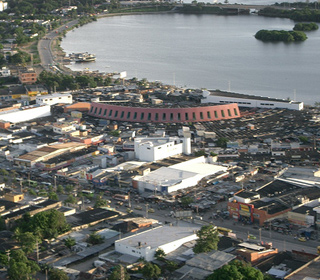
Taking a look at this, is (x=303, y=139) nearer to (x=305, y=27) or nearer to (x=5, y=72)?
(x=5, y=72)

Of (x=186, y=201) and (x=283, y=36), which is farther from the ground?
(x=186, y=201)

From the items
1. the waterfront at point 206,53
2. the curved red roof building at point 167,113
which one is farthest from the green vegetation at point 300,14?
the curved red roof building at point 167,113

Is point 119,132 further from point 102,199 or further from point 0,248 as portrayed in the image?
point 0,248

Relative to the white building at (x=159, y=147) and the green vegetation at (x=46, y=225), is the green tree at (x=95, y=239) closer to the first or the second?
the green vegetation at (x=46, y=225)

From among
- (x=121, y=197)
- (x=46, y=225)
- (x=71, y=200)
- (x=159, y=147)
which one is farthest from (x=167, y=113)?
(x=46, y=225)

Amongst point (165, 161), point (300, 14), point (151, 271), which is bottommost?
point (300, 14)

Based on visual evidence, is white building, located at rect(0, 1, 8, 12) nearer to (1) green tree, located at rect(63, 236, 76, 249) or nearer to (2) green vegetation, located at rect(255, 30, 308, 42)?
(2) green vegetation, located at rect(255, 30, 308, 42)

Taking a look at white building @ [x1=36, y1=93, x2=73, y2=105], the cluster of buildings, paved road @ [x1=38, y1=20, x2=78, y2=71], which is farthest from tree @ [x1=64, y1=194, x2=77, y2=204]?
paved road @ [x1=38, y1=20, x2=78, y2=71]
